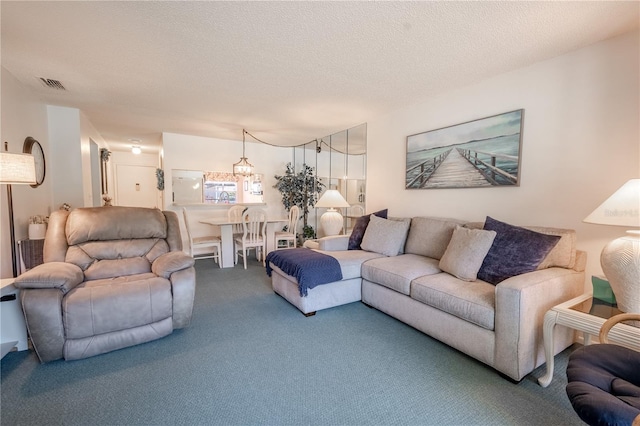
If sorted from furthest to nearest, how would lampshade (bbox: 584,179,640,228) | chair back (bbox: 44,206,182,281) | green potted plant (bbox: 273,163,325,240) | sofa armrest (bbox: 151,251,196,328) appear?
green potted plant (bbox: 273,163,325,240), chair back (bbox: 44,206,182,281), sofa armrest (bbox: 151,251,196,328), lampshade (bbox: 584,179,640,228)

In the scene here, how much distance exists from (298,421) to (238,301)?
1813 mm

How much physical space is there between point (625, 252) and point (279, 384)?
7.15 feet

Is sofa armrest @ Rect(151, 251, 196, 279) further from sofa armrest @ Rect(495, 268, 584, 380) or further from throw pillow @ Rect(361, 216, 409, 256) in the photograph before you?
sofa armrest @ Rect(495, 268, 584, 380)

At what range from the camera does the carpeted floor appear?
4.76 feet

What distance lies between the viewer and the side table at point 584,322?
1.47 metres

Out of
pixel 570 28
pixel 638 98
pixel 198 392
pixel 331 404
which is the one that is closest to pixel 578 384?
pixel 331 404

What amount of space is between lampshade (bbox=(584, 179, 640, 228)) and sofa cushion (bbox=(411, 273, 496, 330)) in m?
0.80

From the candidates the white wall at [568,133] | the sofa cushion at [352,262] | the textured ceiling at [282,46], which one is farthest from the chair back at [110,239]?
the white wall at [568,133]

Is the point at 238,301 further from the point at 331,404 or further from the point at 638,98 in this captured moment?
the point at 638,98

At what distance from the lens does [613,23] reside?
1.90 m

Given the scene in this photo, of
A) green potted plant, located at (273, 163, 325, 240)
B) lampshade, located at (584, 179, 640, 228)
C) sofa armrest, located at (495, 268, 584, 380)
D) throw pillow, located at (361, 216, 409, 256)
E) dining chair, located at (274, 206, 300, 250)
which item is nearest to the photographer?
lampshade, located at (584, 179, 640, 228)

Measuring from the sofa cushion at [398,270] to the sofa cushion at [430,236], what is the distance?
103 millimetres

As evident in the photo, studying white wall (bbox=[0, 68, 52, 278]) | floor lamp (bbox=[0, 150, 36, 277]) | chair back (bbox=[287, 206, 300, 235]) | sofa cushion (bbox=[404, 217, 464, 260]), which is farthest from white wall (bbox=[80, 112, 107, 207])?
sofa cushion (bbox=[404, 217, 464, 260])

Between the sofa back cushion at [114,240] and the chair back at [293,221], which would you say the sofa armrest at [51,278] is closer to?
the sofa back cushion at [114,240]
